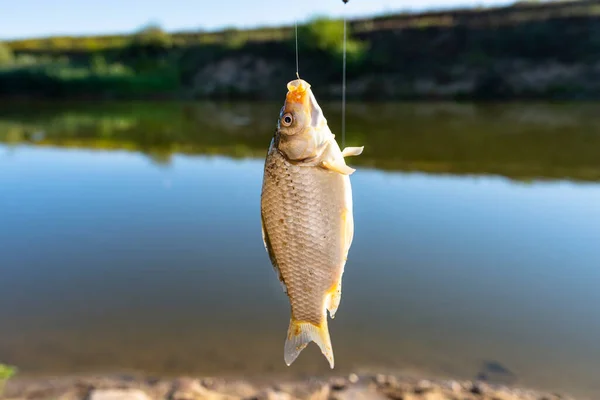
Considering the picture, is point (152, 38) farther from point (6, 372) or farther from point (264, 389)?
point (264, 389)

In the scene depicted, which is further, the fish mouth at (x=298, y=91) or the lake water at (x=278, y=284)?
the lake water at (x=278, y=284)

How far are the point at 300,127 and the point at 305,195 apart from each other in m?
0.22

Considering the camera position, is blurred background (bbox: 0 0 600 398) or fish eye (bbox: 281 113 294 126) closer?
fish eye (bbox: 281 113 294 126)

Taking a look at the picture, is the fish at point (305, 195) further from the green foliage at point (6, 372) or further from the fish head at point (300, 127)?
the green foliage at point (6, 372)

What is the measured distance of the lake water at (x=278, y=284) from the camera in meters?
3.85

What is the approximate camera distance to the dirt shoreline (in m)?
3.19

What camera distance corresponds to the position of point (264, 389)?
3.35m

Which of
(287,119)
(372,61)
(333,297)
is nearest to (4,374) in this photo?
(333,297)

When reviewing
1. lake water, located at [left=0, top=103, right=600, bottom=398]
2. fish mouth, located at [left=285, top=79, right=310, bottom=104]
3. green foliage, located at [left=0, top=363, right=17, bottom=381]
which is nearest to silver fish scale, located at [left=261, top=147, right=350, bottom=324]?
fish mouth, located at [left=285, top=79, right=310, bottom=104]

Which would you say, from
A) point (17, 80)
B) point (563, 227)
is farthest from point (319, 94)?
point (563, 227)

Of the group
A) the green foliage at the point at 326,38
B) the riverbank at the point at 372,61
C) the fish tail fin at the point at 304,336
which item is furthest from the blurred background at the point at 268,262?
the green foliage at the point at 326,38

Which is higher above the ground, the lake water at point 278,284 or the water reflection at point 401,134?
the water reflection at point 401,134

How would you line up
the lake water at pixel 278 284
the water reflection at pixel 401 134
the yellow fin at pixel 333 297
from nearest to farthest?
the yellow fin at pixel 333 297, the lake water at pixel 278 284, the water reflection at pixel 401 134

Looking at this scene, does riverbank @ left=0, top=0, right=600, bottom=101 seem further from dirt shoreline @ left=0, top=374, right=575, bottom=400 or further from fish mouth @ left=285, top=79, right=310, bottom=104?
fish mouth @ left=285, top=79, right=310, bottom=104
